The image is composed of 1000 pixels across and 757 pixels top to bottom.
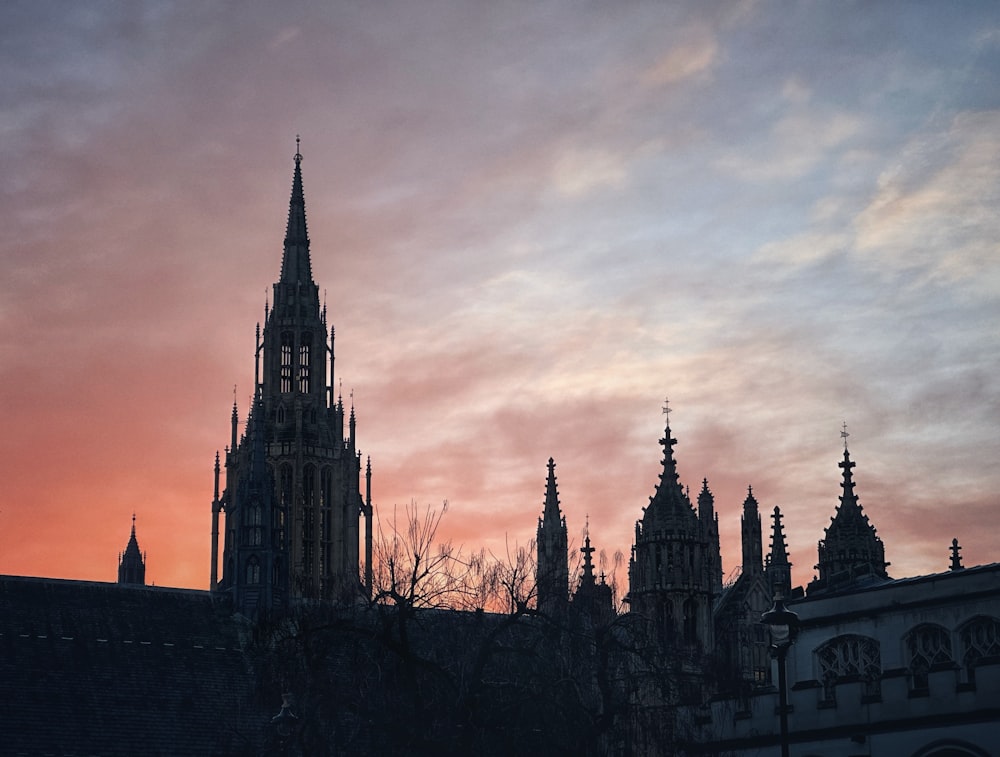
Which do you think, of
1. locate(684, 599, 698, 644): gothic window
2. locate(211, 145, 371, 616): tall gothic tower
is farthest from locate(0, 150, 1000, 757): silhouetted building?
locate(211, 145, 371, 616): tall gothic tower

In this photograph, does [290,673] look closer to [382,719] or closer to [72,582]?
[382,719]

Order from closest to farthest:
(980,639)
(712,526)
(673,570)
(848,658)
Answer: (980,639)
(848,658)
(673,570)
(712,526)

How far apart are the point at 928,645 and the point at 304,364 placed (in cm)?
9903

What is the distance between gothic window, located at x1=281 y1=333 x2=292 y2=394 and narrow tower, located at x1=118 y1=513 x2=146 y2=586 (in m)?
27.1

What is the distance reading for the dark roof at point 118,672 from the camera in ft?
227

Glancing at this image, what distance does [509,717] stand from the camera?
4219 centimetres

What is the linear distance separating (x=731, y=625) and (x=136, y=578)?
306 feet

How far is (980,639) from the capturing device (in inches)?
1930

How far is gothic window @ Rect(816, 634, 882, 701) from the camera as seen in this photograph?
52000mm

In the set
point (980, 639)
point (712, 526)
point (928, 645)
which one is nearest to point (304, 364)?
point (712, 526)

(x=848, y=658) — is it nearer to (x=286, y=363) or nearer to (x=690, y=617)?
(x=690, y=617)

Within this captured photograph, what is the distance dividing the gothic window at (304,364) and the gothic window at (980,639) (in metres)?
98.8

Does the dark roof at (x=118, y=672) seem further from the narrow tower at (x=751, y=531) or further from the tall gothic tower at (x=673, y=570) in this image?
the narrow tower at (x=751, y=531)

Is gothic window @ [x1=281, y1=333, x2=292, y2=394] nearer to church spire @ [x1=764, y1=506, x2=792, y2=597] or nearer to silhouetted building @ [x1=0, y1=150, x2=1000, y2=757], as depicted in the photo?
silhouetted building @ [x1=0, y1=150, x2=1000, y2=757]
